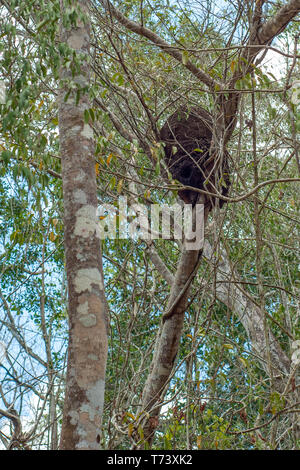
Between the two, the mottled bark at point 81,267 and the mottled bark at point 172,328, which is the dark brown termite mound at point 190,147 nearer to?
the mottled bark at point 172,328

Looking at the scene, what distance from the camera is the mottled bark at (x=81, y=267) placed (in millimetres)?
1690

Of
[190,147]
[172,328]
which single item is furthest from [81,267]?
[190,147]

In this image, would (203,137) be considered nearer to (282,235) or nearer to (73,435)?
(282,235)

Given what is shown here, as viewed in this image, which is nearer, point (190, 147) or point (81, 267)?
point (81, 267)

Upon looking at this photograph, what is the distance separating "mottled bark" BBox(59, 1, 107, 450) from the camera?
169 centimetres

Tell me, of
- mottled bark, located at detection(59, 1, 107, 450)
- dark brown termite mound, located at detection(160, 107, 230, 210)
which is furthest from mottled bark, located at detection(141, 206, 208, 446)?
mottled bark, located at detection(59, 1, 107, 450)

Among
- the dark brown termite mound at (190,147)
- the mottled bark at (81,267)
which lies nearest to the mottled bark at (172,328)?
the dark brown termite mound at (190,147)

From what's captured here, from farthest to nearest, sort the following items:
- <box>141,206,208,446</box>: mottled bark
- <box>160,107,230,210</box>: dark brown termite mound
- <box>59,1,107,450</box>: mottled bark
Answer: <box>160,107,230,210</box>: dark brown termite mound → <box>141,206,208,446</box>: mottled bark → <box>59,1,107,450</box>: mottled bark

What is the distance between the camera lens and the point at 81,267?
1.94 meters

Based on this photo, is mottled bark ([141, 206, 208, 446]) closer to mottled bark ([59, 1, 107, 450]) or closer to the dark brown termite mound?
A: the dark brown termite mound

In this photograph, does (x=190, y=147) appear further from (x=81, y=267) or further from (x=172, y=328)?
(x=81, y=267)

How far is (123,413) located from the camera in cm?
295

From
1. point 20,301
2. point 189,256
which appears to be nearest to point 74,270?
point 189,256

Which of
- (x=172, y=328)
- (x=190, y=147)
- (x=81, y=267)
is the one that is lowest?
(x=81, y=267)
